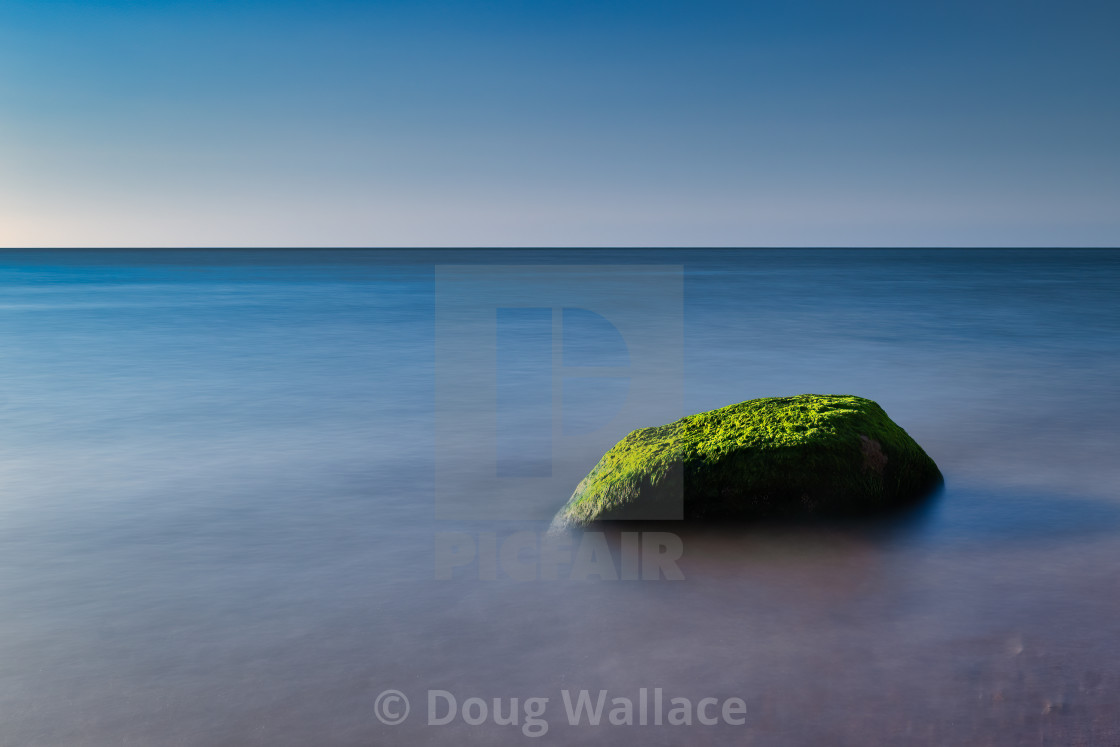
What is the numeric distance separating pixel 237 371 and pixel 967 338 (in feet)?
48.9

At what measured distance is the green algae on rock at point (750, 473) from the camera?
5.69 m

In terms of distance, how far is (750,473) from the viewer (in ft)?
18.8

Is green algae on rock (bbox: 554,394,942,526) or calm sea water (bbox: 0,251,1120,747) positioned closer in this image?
calm sea water (bbox: 0,251,1120,747)

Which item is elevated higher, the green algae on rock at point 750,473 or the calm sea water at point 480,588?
the green algae on rock at point 750,473

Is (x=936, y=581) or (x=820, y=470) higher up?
(x=820, y=470)

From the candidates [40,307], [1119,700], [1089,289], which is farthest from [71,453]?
[1089,289]

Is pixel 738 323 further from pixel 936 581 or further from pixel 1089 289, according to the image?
pixel 1089 289

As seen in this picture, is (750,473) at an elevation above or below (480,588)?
above

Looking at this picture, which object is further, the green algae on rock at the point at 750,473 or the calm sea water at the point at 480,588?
the green algae on rock at the point at 750,473

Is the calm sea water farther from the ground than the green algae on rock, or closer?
closer

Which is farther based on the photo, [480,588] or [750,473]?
[750,473]

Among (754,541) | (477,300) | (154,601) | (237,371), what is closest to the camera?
(154,601)

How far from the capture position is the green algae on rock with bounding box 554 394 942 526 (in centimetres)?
569

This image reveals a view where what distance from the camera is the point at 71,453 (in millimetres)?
8336
